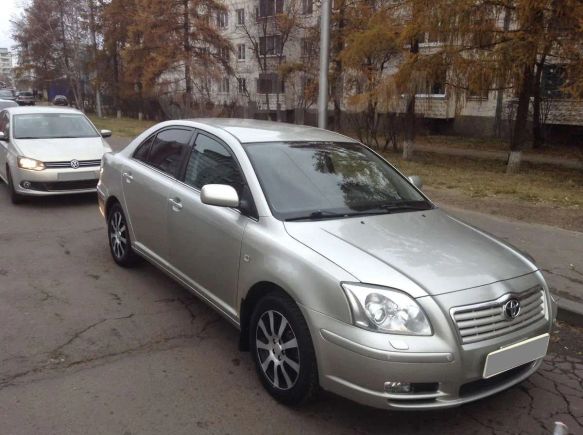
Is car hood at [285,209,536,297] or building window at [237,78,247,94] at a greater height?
building window at [237,78,247,94]

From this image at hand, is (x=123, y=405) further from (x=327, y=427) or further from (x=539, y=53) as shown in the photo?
(x=539, y=53)

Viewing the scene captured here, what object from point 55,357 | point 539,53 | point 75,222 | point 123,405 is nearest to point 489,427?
point 123,405

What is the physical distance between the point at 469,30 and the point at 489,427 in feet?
35.5

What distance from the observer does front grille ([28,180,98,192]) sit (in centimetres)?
808

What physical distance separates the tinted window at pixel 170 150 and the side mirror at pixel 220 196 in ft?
3.41

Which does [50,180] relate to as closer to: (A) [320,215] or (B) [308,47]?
(A) [320,215]

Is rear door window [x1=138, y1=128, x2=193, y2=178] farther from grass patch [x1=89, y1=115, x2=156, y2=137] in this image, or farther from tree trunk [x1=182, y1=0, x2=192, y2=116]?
tree trunk [x1=182, y1=0, x2=192, y2=116]

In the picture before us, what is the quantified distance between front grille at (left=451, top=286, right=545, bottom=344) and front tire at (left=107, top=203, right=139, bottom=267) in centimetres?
350

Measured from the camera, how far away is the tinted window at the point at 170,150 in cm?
442

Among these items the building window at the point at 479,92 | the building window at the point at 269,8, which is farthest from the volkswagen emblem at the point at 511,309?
the building window at the point at 269,8

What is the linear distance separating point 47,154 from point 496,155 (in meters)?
14.3

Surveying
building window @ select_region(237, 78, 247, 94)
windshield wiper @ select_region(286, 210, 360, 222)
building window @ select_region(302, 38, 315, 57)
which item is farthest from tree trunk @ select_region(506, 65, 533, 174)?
building window @ select_region(237, 78, 247, 94)

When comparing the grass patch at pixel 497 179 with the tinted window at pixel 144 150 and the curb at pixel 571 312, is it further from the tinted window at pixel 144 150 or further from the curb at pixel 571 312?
the tinted window at pixel 144 150

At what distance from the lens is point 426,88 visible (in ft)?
43.4
